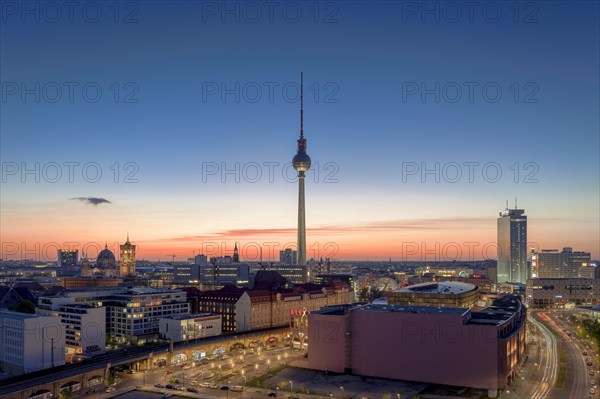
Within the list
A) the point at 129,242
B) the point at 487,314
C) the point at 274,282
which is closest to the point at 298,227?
the point at 274,282

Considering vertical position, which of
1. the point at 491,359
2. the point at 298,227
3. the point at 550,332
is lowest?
the point at 550,332

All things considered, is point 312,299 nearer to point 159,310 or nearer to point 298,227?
point 159,310

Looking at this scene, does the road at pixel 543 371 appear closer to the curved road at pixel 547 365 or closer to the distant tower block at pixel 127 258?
the curved road at pixel 547 365

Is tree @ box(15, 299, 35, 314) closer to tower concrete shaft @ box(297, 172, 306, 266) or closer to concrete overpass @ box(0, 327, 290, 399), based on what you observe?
concrete overpass @ box(0, 327, 290, 399)

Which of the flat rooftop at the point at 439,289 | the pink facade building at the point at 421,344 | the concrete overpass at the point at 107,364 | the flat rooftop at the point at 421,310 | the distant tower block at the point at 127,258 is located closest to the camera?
the concrete overpass at the point at 107,364

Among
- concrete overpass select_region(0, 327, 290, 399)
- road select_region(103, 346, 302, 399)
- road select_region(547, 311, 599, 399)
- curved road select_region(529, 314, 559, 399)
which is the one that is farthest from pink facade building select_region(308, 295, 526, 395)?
concrete overpass select_region(0, 327, 290, 399)

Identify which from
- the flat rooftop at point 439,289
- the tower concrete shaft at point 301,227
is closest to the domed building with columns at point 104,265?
the tower concrete shaft at point 301,227
